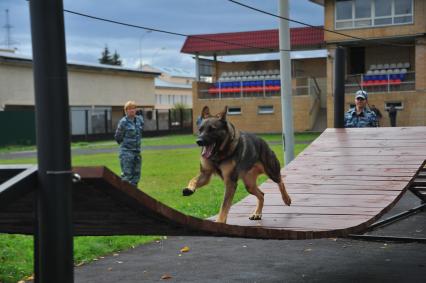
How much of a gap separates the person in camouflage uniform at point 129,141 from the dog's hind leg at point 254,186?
560 centimetres

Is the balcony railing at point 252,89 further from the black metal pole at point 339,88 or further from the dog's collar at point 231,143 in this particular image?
the dog's collar at point 231,143

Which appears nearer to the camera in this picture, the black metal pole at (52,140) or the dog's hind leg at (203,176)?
the black metal pole at (52,140)

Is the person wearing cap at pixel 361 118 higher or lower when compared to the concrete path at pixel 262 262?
higher

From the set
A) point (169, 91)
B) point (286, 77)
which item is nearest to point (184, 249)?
point (286, 77)

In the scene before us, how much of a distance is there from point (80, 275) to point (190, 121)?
4941 cm

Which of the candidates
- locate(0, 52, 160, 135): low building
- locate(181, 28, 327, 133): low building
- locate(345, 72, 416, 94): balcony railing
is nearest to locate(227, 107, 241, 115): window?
locate(181, 28, 327, 133): low building

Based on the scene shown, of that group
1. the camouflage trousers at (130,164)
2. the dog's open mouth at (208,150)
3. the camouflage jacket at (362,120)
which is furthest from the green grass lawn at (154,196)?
the camouflage jacket at (362,120)

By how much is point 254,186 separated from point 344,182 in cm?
163

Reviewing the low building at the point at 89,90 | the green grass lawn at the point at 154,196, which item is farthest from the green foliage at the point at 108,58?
the green grass lawn at the point at 154,196

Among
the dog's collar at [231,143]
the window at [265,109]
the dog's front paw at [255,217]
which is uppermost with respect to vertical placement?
the dog's collar at [231,143]

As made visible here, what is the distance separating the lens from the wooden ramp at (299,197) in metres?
3.44

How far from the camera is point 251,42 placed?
49.1 metres

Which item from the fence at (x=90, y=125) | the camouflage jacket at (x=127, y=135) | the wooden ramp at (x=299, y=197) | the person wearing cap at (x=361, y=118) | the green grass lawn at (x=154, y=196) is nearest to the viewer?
the wooden ramp at (x=299, y=197)

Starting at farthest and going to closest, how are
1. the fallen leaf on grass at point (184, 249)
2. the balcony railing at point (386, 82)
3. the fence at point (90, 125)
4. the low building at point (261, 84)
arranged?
the low building at point (261, 84) → the balcony railing at point (386, 82) → the fence at point (90, 125) → the fallen leaf on grass at point (184, 249)
